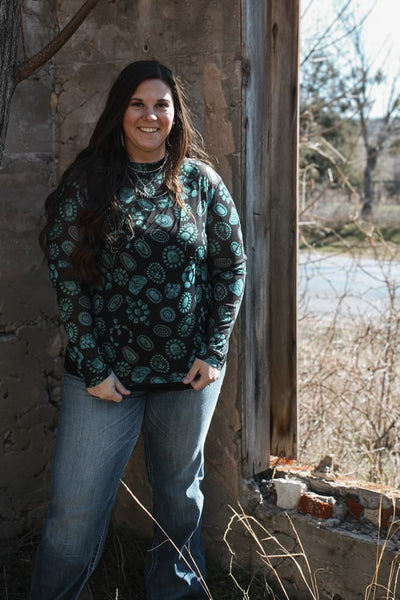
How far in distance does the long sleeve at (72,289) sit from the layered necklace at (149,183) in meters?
0.19

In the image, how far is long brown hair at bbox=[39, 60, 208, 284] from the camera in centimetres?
233

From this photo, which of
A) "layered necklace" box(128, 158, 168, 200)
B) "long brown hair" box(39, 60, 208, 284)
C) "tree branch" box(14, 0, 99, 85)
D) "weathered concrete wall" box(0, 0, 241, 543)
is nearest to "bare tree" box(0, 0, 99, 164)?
"tree branch" box(14, 0, 99, 85)

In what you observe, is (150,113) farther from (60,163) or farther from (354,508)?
(354,508)

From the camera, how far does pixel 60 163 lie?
127 inches

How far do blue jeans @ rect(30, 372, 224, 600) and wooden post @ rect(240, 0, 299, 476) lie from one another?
0.41m

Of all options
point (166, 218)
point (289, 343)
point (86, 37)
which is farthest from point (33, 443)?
point (86, 37)

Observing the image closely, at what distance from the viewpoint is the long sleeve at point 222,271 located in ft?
8.20

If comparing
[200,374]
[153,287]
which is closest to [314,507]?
[200,374]

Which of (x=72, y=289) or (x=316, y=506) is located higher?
(x=72, y=289)

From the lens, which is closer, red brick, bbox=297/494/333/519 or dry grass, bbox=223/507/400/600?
dry grass, bbox=223/507/400/600

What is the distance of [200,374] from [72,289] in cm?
51

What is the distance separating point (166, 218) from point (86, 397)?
25.7 inches

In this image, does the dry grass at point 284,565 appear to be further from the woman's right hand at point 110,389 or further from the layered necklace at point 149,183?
the layered necklace at point 149,183

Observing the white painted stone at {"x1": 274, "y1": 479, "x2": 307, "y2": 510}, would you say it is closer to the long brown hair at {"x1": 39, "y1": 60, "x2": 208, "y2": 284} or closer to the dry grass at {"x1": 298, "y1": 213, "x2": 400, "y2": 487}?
the dry grass at {"x1": 298, "y1": 213, "x2": 400, "y2": 487}
